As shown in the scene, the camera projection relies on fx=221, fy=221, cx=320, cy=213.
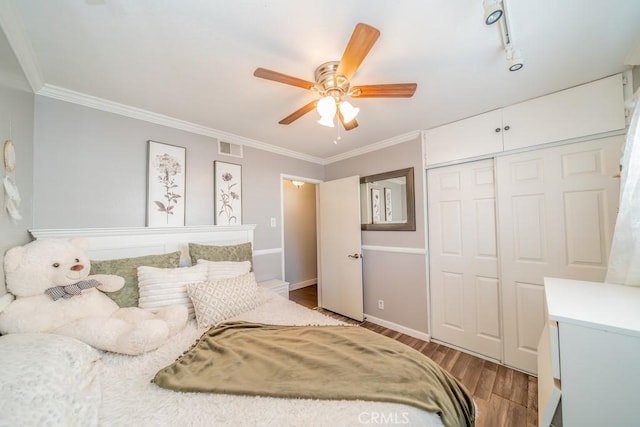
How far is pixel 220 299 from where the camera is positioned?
1.51 m

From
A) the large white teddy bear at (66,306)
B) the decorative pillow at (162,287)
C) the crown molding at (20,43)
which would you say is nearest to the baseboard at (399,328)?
the decorative pillow at (162,287)

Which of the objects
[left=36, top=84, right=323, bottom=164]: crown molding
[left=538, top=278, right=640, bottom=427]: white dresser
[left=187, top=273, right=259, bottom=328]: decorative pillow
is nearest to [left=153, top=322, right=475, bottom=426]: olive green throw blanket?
[left=187, top=273, right=259, bottom=328]: decorative pillow

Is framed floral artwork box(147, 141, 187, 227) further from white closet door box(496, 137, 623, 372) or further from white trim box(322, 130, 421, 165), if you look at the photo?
white closet door box(496, 137, 623, 372)

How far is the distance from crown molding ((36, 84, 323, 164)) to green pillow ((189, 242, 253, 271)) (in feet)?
3.85

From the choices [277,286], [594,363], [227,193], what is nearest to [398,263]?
[277,286]

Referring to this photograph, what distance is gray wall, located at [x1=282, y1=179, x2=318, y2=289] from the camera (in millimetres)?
4395

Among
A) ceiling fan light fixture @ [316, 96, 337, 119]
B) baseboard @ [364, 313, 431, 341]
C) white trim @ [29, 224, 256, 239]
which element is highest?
ceiling fan light fixture @ [316, 96, 337, 119]

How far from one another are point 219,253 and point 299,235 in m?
2.57

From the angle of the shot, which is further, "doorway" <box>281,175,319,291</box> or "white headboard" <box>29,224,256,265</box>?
"doorway" <box>281,175,319,291</box>

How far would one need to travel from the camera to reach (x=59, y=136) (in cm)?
163

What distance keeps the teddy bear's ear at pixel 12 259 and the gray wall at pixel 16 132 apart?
0.02 metres

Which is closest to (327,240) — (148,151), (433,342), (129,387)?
(433,342)

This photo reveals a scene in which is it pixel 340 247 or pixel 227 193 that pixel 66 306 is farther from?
pixel 340 247

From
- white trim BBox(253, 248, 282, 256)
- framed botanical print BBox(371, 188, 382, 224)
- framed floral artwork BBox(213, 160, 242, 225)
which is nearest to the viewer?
framed floral artwork BBox(213, 160, 242, 225)
